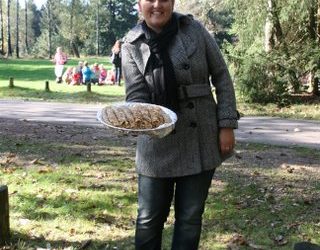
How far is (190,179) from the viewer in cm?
293

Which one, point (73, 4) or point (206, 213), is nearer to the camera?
point (206, 213)

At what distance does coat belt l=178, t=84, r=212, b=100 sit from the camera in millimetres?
2787

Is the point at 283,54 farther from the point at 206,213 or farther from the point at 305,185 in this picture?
the point at 206,213

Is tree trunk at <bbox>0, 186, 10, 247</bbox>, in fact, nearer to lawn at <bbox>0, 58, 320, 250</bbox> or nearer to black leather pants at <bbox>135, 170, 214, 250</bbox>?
lawn at <bbox>0, 58, 320, 250</bbox>

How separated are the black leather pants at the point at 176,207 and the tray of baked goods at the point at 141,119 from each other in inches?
16.3

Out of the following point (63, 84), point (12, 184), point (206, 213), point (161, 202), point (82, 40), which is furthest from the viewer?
point (82, 40)

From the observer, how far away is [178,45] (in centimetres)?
280

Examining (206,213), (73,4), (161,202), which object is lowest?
(206,213)

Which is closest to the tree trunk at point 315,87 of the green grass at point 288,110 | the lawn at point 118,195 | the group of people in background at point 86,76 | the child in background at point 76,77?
the green grass at point 288,110

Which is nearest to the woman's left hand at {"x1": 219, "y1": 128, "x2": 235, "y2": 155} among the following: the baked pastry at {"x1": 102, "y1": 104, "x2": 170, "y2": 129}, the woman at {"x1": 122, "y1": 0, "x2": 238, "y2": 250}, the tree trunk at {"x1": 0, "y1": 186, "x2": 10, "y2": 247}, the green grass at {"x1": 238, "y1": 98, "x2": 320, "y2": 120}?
the woman at {"x1": 122, "y1": 0, "x2": 238, "y2": 250}

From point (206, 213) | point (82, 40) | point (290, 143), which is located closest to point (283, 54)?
point (290, 143)

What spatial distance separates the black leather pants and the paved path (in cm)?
616

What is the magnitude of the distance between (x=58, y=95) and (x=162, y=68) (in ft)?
49.5

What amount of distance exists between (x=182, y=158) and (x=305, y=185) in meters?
3.50
